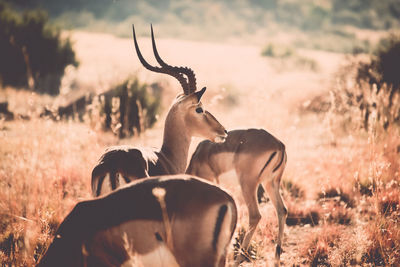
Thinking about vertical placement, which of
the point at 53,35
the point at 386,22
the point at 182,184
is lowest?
the point at 182,184

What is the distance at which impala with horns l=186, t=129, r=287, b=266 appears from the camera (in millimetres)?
4207

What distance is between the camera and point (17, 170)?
5266mm

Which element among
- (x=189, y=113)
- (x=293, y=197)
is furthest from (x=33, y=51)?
(x=293, y=197)

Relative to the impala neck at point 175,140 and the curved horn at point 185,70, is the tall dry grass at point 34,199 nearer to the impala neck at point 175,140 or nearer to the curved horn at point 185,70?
the impala neck at point 175,140

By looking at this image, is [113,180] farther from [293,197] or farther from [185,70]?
[293,197]

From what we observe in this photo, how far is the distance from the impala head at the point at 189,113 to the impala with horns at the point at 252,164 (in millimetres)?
304

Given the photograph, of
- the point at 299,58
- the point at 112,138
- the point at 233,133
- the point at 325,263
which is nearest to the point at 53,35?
the point at 112,138

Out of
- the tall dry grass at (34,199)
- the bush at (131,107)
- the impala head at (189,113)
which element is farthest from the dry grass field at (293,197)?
the bush at (131,107)

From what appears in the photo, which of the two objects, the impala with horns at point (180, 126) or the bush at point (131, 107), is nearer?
the impala with horns at point (180, 126)

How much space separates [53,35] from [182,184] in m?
17.2

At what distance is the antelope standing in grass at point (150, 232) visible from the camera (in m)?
2.14

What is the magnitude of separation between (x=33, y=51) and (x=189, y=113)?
14.7 meters

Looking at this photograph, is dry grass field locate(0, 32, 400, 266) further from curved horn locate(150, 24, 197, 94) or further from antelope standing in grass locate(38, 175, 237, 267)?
curved horn locate(150, 24, 197, 94)

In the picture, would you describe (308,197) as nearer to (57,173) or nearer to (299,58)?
(57,173)
